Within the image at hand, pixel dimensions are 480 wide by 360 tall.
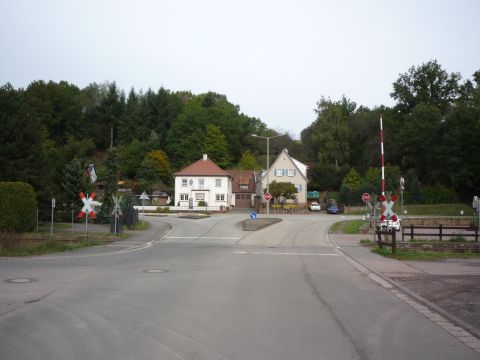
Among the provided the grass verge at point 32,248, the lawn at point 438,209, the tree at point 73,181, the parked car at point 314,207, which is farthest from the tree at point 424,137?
the grass verge at point 32,248

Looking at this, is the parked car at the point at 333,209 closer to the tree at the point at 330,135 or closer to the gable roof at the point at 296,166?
the gable roof at the point at 296,166

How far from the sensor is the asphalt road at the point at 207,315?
265 inches

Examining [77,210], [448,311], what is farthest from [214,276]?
[77,210]

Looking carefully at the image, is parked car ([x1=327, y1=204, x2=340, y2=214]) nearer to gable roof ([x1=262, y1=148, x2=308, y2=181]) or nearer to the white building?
the white building

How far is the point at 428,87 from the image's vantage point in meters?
86.2

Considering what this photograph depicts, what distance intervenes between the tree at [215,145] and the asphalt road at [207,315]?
255ft

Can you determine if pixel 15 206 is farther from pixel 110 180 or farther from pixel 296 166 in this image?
pixel 296 166

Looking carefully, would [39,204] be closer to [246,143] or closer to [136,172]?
[136,172]

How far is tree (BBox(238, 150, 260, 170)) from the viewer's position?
93.1 meters

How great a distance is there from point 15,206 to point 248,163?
6613 centimetres

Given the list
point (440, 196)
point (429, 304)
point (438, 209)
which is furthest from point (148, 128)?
point (429, 304)

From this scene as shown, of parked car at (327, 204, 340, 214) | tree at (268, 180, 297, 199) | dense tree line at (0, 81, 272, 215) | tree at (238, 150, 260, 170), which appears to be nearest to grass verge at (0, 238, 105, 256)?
tree at (268, 180, 297, 199)

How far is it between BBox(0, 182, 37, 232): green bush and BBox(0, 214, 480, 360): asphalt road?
43.7 feet

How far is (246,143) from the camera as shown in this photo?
102 meters
